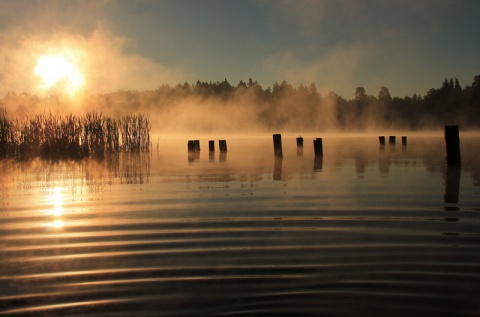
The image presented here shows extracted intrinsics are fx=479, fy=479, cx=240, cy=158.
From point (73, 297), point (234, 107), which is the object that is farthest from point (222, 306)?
point (234, 107)

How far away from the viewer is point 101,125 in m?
20.1

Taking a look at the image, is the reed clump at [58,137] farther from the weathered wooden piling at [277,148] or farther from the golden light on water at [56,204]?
the golden light on water at [56,204]

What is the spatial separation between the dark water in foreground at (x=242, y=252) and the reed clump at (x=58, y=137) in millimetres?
9538

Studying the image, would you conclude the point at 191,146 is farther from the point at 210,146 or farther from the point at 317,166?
the point at 317,166

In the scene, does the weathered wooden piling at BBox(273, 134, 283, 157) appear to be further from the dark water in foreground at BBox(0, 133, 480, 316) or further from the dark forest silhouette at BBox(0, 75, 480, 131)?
the dark forest silhouette at BBox(0, 75, 480, 131)

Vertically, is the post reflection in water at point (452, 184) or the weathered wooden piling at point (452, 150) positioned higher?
the weathered wooden piling at point (452, 150)

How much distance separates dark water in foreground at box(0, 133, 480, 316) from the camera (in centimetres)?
325

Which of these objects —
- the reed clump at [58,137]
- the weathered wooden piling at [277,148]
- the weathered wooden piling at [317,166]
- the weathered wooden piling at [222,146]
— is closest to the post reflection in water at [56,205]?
the weathered wooden piling at [317,166]

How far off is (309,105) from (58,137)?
105m

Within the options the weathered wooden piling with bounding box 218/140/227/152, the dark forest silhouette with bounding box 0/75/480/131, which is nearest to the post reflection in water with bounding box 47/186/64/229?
the weathered wooden piling with bounding box 218/140/227/152

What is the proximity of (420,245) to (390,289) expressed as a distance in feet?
4.88

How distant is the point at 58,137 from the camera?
754 inches

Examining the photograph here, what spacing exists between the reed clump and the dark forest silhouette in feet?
216

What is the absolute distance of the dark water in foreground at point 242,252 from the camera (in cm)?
325
